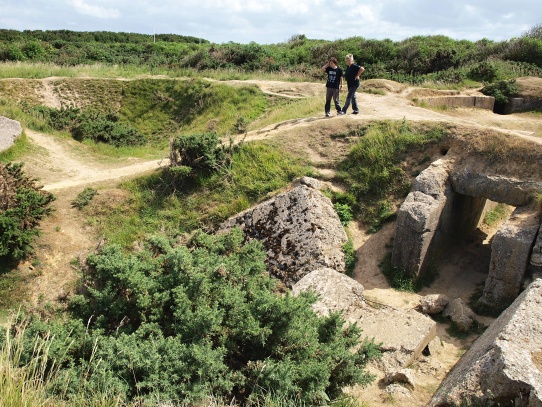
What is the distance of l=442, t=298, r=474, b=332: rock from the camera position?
8.85 metres

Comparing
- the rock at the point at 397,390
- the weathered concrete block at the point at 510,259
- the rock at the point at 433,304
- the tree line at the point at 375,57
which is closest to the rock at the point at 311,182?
the rock at the point at 433,304

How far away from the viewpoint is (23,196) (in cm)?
1220

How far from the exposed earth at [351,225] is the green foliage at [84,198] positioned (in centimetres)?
18

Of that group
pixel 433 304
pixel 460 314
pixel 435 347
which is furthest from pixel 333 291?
pixel 460 314

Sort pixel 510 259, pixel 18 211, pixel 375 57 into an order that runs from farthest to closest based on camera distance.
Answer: pixel 375 57 < pixel 18 211 < pixel 510 259

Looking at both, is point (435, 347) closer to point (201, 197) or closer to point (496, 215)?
point (496, 215)

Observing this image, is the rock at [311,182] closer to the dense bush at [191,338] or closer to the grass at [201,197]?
the grass at [201,197]

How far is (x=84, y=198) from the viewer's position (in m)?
13.5

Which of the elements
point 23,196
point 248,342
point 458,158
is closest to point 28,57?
point 23,196

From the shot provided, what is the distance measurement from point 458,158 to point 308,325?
23.9 feet

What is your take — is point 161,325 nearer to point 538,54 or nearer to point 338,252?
point 338,252

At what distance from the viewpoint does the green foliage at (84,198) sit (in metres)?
13.3

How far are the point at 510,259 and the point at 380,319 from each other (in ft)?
9.54

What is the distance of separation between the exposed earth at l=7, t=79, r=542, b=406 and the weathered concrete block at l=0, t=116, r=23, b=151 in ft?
2.22
